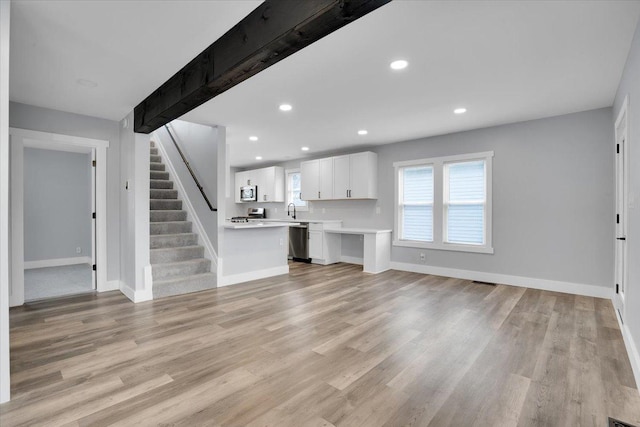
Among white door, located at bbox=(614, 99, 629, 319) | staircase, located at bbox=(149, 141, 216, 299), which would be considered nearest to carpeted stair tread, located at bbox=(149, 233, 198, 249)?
staircase, located at bbox=(149, 141, 216, 299)

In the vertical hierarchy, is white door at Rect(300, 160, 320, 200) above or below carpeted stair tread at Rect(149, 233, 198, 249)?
above

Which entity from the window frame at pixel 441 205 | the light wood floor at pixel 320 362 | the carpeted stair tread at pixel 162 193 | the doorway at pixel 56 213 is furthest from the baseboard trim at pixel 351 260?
the doorway at pixel 56 213

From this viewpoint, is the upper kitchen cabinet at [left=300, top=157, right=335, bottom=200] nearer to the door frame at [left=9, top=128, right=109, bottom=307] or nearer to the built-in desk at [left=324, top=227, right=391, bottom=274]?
the built-in desk at [left=324, top=227, right=391, bottom=274]

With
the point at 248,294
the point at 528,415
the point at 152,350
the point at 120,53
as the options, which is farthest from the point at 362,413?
the point at 120,53

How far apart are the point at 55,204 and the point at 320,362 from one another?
7.01 m

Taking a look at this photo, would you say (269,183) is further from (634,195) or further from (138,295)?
(634,195)

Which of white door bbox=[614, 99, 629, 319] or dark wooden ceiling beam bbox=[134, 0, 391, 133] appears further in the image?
white door bbox=[614, 99, 629, 319]

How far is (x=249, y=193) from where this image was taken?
8.75 meters

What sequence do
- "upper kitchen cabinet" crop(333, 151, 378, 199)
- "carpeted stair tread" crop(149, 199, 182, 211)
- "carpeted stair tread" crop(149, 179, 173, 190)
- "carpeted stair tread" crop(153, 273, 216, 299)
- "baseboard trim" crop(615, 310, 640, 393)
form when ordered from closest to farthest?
"baseboard trim" crop(615, 310, 640, 393) → "carpeted stair tread" crop(153, 273, 216, 299) → "carpeted stair tread" crop(149, 199, 182, 211) → "carpeted stair tread" crop(149, 179, 173, 190) → "upper kitchen cabinet" crop(333, 151, 378, 199)

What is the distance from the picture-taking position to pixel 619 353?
2.56 meters

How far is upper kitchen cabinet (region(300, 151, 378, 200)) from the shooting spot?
6285 mm

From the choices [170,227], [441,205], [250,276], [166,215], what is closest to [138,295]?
[170,227]

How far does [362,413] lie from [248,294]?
2822mm

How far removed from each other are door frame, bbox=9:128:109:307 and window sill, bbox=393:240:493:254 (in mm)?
4930
